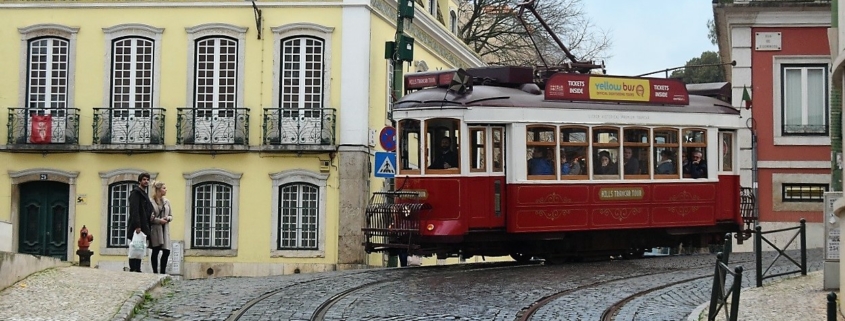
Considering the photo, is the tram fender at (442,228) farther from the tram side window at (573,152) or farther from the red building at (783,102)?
the red building at (783,102)

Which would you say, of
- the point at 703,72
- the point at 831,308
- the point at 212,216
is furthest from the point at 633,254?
the point at 703,72

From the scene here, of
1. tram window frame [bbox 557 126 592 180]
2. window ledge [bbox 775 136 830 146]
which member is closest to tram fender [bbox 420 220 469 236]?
tram window frame [bbox 557 126 592 180]

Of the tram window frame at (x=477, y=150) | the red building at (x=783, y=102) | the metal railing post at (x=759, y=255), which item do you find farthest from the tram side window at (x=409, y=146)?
the red building at (x=783, y=102)

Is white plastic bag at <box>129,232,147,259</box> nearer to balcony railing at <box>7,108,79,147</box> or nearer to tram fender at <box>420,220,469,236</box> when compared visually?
tram fender at <box>420,220,469,236</box>

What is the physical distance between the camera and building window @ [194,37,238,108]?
A: 90.1 feet

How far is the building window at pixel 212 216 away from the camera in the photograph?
2755 cm

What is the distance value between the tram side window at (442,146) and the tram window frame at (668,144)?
3572 millimetres

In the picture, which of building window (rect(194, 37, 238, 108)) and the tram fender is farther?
building window (rect(194, 37, 238, 108))

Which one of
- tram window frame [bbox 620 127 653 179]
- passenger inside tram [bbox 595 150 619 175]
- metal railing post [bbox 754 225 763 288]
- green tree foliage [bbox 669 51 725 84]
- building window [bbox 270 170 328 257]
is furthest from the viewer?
green tree foliage [bbox 669 51 725 84]

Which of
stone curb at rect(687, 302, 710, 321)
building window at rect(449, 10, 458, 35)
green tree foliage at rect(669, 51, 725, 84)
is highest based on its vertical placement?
green tree foliage at rect(669, 51, 725, 84)

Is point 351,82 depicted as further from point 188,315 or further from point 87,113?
point 188,315

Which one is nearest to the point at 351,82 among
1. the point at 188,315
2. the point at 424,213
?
the point at 424,213

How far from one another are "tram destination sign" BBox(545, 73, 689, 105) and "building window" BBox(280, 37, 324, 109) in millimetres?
8126

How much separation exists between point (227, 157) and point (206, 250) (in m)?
1.94
